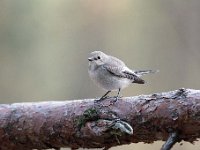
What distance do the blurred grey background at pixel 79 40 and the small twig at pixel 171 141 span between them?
6548 millimetres

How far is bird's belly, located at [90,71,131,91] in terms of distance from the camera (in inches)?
150

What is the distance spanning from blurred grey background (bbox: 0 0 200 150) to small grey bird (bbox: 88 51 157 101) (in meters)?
5.13

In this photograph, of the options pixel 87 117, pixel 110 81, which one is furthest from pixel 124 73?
pixel 87 117

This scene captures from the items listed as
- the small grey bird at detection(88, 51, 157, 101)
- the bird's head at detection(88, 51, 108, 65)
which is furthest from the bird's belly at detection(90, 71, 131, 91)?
the bird's head at detection(88, 51, 108, 65)

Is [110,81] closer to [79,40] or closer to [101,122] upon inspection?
[101,122]

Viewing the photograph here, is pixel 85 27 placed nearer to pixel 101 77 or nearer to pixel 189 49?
Result: pixel 189 49

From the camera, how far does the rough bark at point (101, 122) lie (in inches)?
101

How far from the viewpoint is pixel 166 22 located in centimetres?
967

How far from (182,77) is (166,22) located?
1113 mm

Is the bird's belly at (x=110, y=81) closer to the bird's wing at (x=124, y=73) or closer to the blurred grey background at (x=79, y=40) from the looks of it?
the bird's wing at (x=124, y=73)

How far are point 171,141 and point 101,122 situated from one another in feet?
Result: 1.19

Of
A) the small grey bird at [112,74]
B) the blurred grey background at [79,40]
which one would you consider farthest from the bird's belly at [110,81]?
the blurred grey background at [79,40]

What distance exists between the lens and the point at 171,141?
97.3 inches

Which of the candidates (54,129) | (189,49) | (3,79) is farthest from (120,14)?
(54,129)
